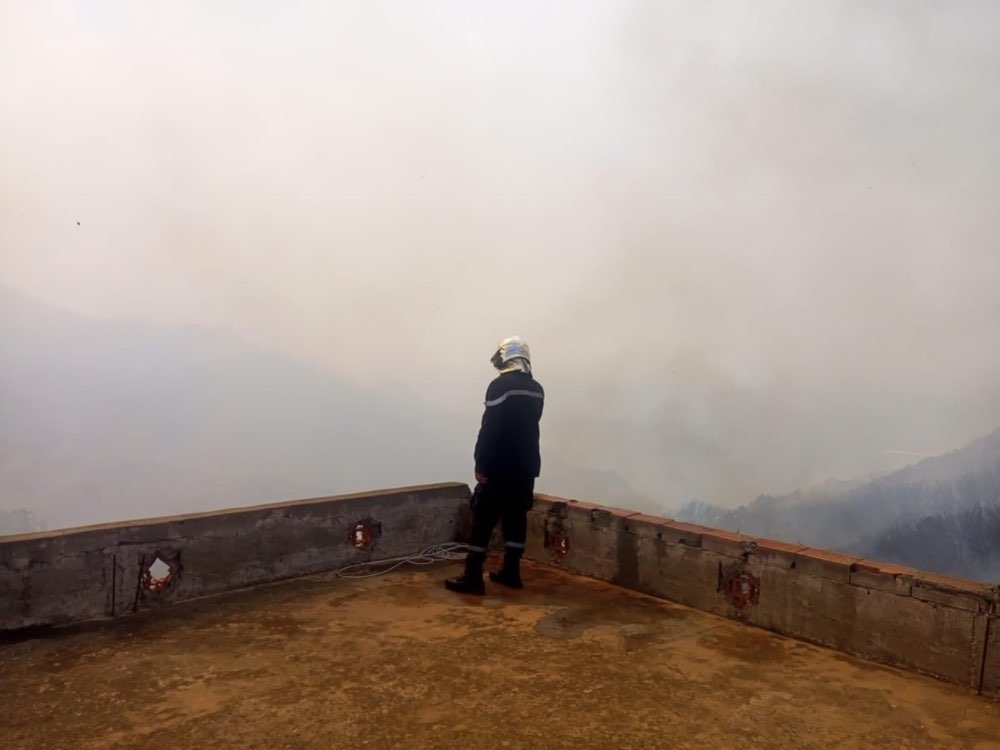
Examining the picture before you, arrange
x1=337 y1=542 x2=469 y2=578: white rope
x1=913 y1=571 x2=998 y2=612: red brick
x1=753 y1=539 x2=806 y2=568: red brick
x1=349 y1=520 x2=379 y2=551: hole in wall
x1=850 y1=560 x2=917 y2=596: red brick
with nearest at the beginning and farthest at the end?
1. x1=913 y1=571 x2=998 y2=612: red brick
2. x1=850 y1=560 x2=917 y2=596: red brick
3. x1=753 y1=539 x2=806 y2=568: red brick
4. x1=337 y1=542 x2=469 y2=578: white rope
5. x1=349 y1=520 x2=379 y2=551: hole in wall

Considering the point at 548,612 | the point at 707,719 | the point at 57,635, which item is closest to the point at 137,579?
the point at 57,635

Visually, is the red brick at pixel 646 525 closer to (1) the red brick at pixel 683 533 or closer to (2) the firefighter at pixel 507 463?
(1) the red brick at pixel 683 533

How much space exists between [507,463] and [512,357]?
2.44ft

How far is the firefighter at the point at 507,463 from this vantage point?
4.70 m

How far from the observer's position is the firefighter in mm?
4699

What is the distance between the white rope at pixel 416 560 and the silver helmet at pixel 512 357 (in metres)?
1.45

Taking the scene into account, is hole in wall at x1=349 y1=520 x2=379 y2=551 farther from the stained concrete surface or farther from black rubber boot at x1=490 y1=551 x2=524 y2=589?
black rubber boot at x1=490 y1=551 x2=524 y2=589

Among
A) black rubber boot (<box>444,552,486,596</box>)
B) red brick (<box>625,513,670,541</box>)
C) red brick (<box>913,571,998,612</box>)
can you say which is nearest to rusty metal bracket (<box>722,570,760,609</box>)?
red brick (<box>625,513,670,541</box>)

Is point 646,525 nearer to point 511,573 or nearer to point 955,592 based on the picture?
point 511,573

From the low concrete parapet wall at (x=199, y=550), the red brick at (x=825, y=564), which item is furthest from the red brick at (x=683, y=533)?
the low concrete parapet wall at (x=199, y=550)

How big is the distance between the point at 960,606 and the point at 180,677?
3.71 m

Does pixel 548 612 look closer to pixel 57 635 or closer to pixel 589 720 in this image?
pixel 589 720

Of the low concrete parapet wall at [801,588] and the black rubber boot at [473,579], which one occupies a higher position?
the low concrete parapet wall at [801,588]

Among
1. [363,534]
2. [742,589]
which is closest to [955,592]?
[742,589]
